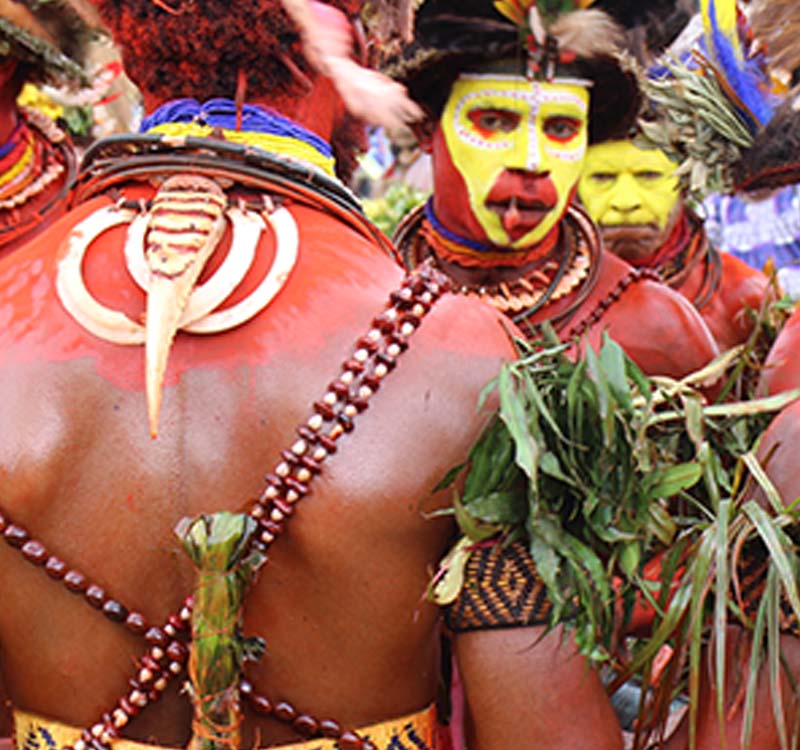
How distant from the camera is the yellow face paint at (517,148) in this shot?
3.68 m

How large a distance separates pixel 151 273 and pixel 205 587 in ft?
1.46

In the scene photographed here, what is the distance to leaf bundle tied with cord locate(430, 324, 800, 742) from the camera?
1.86 meters

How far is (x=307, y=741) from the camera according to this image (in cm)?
193

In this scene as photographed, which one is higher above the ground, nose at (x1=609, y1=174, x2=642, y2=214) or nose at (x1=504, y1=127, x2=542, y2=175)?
nose at (x1=504, y1=127, x2=542, y2=175)

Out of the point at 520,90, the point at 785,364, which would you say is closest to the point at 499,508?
the point at 785,364

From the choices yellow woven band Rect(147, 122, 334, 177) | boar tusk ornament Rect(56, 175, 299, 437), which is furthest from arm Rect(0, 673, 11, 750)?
yellow woven band Rect(147, 122, 334, 177)

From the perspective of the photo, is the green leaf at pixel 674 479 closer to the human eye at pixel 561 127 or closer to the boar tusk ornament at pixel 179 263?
the boar tusk ornament at pixel 179 263

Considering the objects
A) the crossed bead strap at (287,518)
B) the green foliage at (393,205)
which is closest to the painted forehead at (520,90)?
the crossed bead strap at (287,518)

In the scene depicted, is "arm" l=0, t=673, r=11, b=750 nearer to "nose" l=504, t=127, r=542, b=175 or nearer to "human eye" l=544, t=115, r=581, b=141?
"nose" l=504, t=127, r=542, b=175

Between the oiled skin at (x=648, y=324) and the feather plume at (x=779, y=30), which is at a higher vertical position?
the feather plume at (x=779, y=30)

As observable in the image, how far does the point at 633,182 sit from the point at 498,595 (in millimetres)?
3247

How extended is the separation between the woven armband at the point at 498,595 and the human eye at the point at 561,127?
2077 mm

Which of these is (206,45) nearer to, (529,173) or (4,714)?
(4,714)

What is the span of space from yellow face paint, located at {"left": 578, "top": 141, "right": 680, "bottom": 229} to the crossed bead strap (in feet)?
10.00
